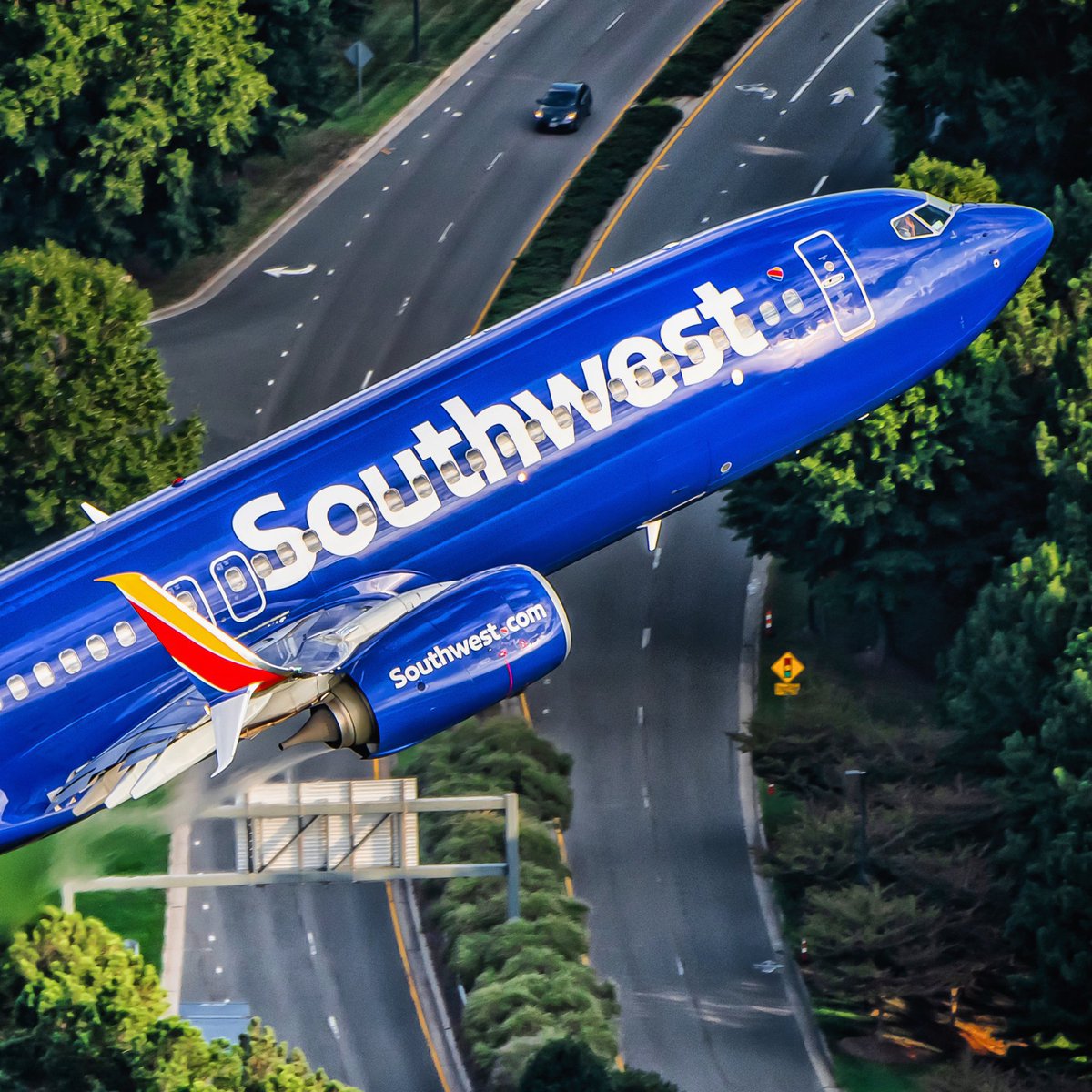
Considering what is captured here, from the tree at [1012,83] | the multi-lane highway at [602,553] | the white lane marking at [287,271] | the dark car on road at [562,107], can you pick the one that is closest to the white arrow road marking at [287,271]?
the white lane marking at [287,271]

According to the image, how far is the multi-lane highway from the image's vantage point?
279ft

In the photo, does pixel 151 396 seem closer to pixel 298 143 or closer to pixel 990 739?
pixel 990 739

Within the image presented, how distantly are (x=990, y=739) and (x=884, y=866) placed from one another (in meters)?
6.35

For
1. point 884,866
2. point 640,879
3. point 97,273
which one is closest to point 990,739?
point 884,866

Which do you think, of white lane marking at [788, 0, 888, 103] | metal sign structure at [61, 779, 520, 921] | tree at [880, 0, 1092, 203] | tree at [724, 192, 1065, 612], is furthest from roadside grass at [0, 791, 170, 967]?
white lane marking at [788, 0, 888, 103]

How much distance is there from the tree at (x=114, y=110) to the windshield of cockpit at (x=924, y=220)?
41.0 metres

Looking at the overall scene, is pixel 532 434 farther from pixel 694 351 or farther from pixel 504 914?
pixel 504 914

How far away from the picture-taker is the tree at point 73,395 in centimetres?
8631

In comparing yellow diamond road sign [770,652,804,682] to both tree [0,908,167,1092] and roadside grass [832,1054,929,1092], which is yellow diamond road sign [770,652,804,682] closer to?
roadside grass [832,1054,929,1092]

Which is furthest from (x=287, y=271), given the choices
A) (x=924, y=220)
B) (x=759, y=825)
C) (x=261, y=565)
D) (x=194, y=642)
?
(x=194, y=642)

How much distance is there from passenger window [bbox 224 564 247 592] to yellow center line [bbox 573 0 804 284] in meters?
51.9

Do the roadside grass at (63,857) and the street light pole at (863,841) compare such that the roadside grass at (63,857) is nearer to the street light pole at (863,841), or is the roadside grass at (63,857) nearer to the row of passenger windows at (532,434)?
the row of passenger windows at (532,434)

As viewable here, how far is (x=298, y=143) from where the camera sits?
4926 inches

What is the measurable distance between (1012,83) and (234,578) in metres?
50.0
